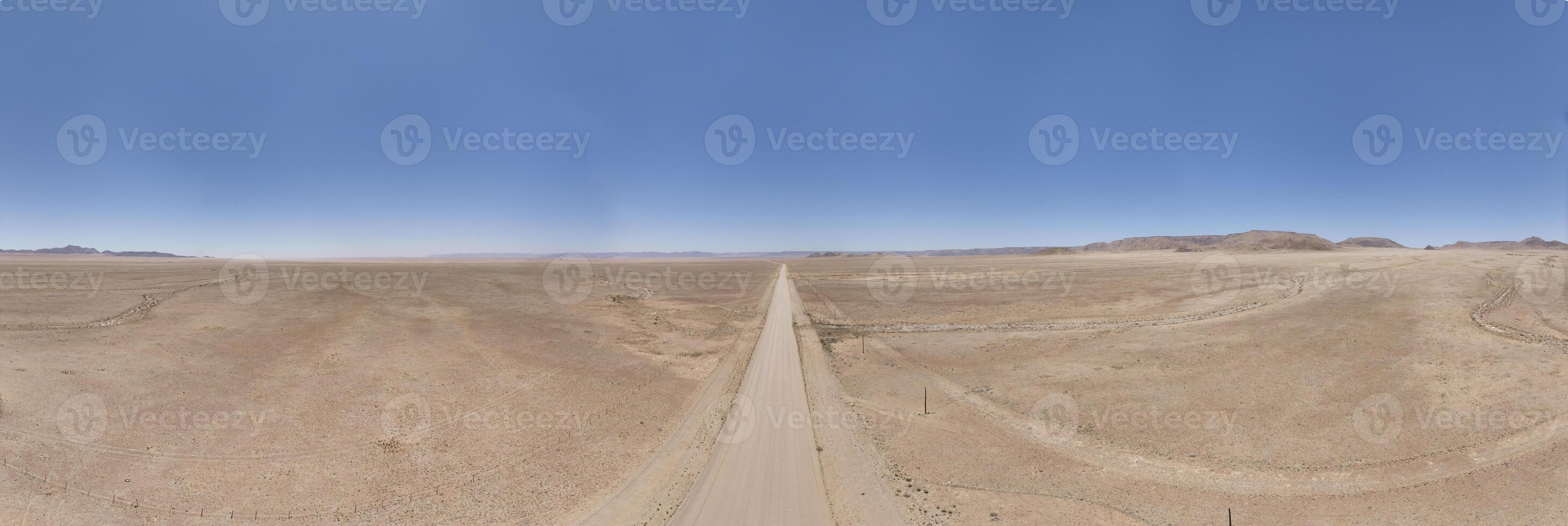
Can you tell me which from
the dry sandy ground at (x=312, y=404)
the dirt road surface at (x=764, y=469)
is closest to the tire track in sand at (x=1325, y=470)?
the dirt road surface at (x=764, y=469)

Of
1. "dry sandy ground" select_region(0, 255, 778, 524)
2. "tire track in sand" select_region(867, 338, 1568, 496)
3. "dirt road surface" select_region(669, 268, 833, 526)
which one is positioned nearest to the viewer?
"dirt road surface" select_region(669, 268, 833, 526)

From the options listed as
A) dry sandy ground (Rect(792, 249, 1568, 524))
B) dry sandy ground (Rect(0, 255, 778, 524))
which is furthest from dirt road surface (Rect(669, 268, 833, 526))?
dry sandy ground (Rect(0, 255, 778, 524))

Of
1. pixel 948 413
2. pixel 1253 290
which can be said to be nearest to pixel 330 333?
pixel 948 413

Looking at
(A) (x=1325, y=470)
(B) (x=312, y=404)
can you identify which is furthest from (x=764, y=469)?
(B) (x=312, y=404)

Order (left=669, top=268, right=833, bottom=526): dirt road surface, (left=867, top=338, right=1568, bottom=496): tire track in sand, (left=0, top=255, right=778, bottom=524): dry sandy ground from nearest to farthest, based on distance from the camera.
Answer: (left=669, top=268, right=833, bottom=526): dirt road surface → (left=0, top=255, right=778, bottom=524): dry sandy ground → (left=867, top=338, right=1568, bottom=496): tire track in sand

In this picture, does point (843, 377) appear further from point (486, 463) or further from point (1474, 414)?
point (1474, 414)

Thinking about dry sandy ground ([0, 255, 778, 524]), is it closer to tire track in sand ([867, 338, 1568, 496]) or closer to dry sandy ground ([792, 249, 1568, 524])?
dry sandy ground ([792, 249, 1568, 524])

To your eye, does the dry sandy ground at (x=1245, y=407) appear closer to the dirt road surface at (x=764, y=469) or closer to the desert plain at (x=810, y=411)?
the desert plain at (x=810, y=411)
